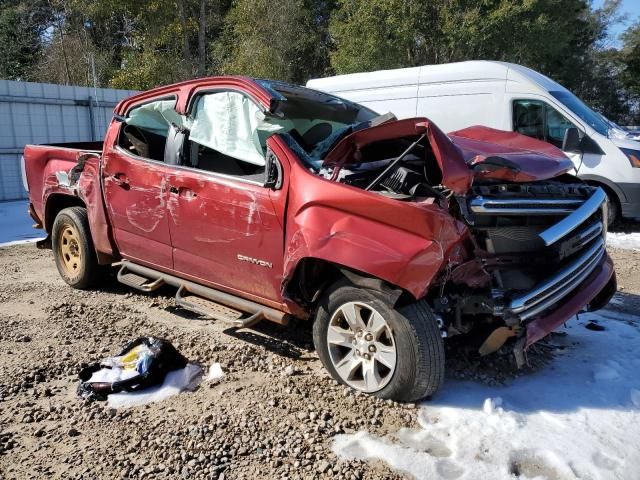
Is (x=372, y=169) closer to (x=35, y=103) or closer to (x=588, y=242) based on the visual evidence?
(x=588, y=242)

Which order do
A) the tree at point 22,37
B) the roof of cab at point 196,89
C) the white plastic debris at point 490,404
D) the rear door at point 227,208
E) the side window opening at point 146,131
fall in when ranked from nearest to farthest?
the white plastic debris at point 490,404 → the rear door at point 227,208 → the roof of cab at point 196,89 → the side window opening at point 146,131 → the tree at point 22,37

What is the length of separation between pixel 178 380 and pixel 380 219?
172 cm

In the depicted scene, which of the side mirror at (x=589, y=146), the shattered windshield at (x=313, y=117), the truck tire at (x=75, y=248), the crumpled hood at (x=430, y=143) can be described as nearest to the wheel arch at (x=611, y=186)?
the side mirror at (x=589, y=146)

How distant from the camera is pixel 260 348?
4316 mm

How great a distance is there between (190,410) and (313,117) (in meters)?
2.48

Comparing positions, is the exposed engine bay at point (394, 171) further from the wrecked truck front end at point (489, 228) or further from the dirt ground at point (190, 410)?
the dirt ground at point (190, 410)

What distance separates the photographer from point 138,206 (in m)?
4.80

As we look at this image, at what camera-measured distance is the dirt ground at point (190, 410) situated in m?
2.91

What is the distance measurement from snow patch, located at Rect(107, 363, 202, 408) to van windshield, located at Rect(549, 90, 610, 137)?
7237 mm

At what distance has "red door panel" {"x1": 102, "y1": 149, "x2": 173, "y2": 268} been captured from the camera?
462 cm

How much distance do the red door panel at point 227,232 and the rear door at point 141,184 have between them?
186 mm

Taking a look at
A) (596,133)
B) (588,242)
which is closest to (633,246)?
(596,133)

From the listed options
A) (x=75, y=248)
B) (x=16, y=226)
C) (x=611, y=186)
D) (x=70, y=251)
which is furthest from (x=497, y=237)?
(x=16, y=226)

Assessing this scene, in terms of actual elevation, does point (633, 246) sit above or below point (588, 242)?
below
